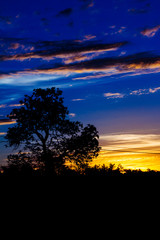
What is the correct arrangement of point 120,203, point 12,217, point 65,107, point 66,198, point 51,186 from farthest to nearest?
point 65,107 → point 51,186 → point 66,198 → point 120,203 → point 12,217

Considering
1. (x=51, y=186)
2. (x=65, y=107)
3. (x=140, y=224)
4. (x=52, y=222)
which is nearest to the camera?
(x=140, y=224)

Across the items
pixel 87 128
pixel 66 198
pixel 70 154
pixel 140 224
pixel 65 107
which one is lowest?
pixel 140 224

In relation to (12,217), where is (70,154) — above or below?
above

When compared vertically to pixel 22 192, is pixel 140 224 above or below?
below

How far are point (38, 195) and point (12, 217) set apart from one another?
2.45 meters

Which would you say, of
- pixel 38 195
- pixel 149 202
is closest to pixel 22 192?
pixel 38 195

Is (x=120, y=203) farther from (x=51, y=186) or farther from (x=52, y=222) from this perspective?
(x=51, y=186)

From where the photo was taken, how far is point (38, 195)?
488 inches

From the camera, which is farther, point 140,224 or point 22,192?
point 22,192

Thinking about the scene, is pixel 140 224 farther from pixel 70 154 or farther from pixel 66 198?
pixel 70 154

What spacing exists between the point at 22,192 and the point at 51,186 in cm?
154

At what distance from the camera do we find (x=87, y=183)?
45.0 feet

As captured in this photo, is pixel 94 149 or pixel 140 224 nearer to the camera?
pixel 140 224

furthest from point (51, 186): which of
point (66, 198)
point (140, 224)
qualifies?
point (140, 224)
